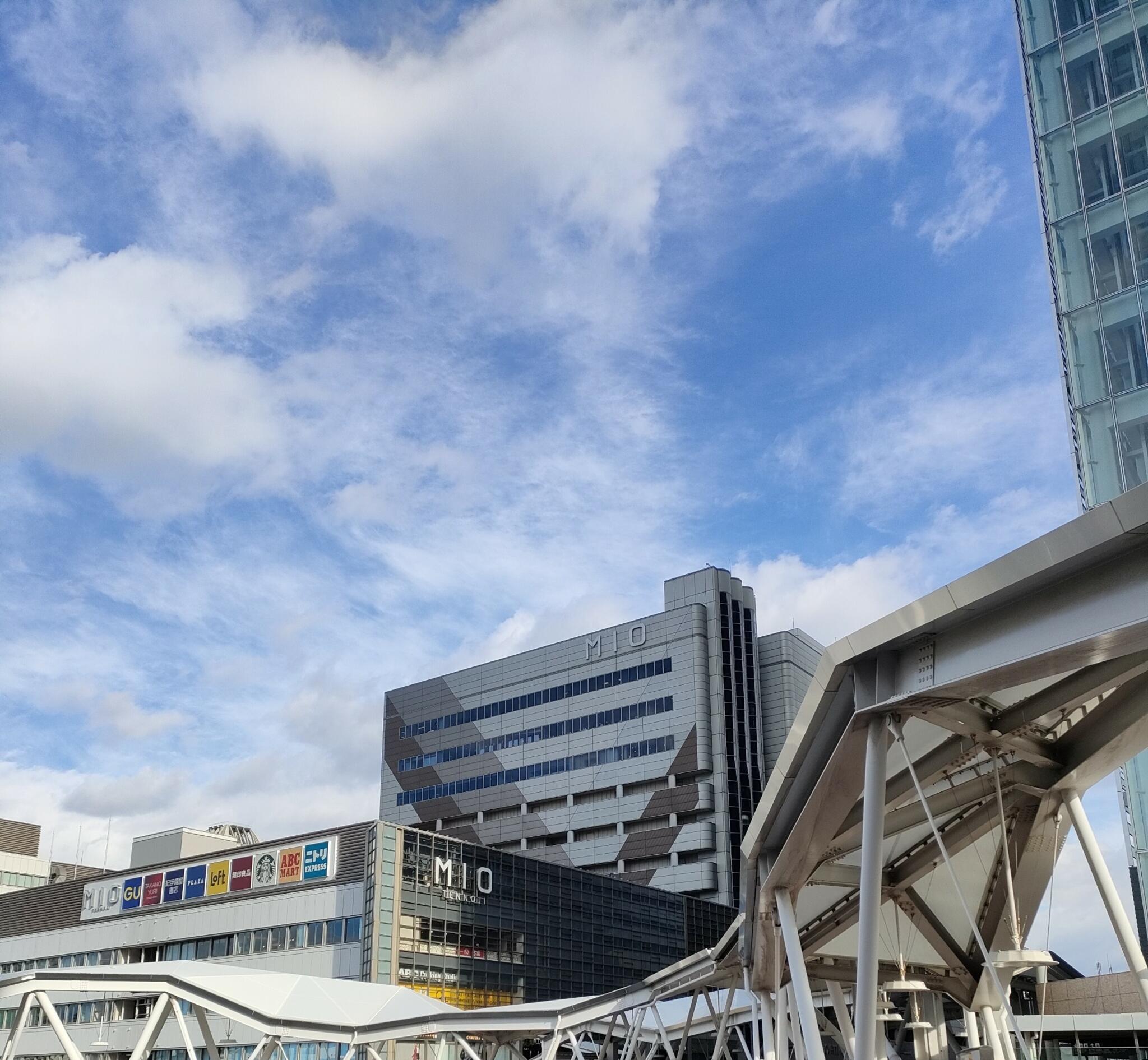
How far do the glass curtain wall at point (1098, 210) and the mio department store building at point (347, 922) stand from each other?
38.9 meters

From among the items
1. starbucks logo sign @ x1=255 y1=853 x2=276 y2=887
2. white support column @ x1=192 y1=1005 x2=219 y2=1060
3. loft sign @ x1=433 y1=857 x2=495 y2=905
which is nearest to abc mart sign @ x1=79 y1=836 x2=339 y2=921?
starbucks logo sign @ x1=255 y1=853 x2=276 y2=887

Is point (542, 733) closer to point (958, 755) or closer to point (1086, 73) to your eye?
point (1086, 73)

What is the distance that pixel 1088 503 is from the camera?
35094 mm

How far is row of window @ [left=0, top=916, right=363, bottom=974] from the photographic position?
58.4 meters

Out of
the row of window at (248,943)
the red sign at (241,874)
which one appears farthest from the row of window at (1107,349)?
the red sign at (241,874)

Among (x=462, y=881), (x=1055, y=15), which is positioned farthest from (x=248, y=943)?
(x=1055, y=15)

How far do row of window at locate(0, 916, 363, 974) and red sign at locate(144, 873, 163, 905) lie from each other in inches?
97.0

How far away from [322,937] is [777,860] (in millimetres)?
43444

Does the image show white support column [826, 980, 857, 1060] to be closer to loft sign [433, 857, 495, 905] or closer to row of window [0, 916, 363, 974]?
row of window [0, 916, 363, 974]

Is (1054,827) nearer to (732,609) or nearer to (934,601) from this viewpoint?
(934,601)

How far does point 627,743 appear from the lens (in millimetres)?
107188

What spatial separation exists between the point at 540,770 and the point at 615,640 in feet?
45.6

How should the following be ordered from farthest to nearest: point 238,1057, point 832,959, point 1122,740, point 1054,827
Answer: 1. point 238,1057
2. point 832,959
3. point 1054,827
4. point 1122,740

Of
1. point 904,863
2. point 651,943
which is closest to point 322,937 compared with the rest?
point 651,943
